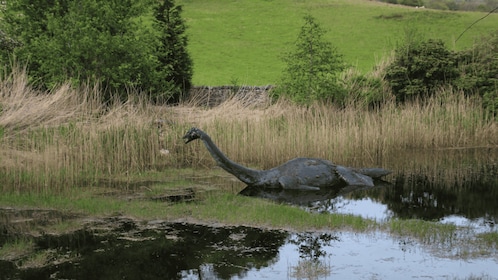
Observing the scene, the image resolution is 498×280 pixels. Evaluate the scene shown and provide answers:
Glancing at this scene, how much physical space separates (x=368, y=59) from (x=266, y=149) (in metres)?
25.5

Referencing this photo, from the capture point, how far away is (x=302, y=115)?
1433 centimetres

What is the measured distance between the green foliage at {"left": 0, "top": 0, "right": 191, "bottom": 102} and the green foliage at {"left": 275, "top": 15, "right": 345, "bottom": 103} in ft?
13.0

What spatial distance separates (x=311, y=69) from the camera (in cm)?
1659

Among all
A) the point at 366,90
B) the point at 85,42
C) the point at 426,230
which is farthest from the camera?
the point at 366,90

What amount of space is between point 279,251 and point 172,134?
6.49 m

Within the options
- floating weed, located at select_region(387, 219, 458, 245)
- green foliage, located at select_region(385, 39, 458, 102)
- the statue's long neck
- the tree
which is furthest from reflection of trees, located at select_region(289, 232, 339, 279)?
the tree

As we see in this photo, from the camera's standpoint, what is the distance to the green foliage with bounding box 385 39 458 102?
17.3m

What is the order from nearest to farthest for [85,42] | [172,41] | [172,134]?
[172,134]
[85,42]
[172,41]

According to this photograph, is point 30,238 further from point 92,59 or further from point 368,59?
point 368,59

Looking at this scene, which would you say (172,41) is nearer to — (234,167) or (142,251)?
(234,167)

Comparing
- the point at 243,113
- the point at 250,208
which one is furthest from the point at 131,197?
the point at 243,113

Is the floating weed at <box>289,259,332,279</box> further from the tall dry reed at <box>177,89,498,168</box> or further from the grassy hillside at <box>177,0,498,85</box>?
the grassy hillside at <box>177,0,498,85</box>

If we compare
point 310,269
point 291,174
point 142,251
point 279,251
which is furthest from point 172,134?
point 310,269

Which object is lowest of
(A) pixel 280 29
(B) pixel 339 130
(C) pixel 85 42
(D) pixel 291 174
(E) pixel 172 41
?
(D) pixel 291 174
